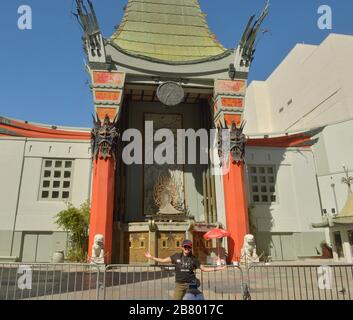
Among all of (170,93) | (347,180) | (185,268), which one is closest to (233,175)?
(170,93)

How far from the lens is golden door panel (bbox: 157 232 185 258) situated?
20516mm

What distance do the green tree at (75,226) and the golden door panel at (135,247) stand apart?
278 centimetres

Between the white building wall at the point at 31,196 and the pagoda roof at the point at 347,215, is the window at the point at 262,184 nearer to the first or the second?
the pagoda roof at the point at 347,215

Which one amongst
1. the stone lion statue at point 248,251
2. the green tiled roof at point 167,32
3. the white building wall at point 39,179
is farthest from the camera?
the green tiled roof at point 167,32

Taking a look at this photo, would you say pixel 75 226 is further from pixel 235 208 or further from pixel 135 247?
pixel 235 208

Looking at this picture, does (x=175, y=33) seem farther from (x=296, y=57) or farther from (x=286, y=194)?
(x=296, y=57)

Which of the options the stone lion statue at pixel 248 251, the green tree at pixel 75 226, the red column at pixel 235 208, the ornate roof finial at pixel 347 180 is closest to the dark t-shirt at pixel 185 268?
the stone lion statue at pixel 248 251

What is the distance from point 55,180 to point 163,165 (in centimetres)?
800

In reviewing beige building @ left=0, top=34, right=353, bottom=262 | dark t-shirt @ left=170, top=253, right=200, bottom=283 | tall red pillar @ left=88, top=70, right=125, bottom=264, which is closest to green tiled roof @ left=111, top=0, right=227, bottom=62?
tall red pillar @ left=88, top=70, right=125, bottom=264

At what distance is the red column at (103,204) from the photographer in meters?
19.0

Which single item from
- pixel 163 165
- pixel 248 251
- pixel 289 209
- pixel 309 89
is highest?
pixel 309 89

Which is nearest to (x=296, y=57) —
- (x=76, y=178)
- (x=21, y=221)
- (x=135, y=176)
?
(x=135, y=176)

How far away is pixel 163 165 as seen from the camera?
83.7 feet
